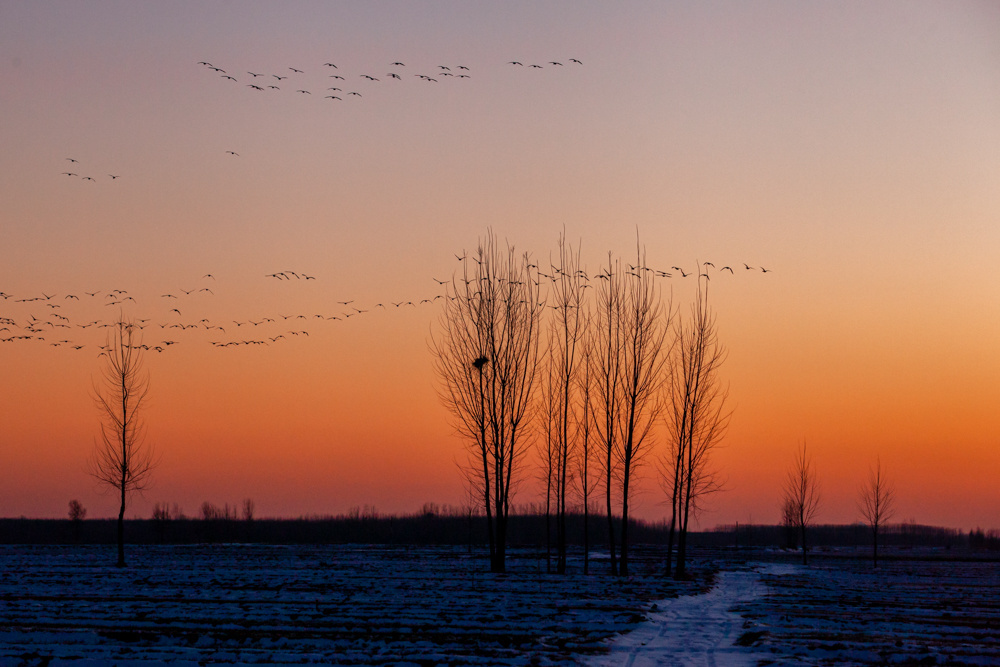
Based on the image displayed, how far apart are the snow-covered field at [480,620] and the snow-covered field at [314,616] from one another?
5 cm

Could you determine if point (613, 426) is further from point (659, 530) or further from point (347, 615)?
point (659, 530)

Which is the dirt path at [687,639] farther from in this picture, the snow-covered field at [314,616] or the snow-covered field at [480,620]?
the snow-covered field at [314,616]

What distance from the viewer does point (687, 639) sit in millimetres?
17656

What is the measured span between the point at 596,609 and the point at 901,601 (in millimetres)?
10238

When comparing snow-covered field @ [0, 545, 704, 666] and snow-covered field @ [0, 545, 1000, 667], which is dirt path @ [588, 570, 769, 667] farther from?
snow-covered field @ [0, 545, 704, 666]

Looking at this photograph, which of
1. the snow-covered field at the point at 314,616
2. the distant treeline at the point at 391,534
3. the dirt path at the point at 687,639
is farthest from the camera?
the distant treeline at the point at 391,534

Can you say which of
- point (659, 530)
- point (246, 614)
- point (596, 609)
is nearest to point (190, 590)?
point (246, 614)

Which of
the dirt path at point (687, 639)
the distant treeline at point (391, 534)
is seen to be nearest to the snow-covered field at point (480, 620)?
the dirt path at point (687, 639)

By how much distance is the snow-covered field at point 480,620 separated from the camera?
15.2m

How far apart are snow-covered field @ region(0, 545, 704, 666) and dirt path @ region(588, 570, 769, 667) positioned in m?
0.60

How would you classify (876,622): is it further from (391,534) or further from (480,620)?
(391,534)

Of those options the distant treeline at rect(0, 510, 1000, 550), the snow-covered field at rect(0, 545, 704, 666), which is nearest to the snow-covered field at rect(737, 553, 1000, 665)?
the snow-covered field at rect(0, 545, 704, 666)

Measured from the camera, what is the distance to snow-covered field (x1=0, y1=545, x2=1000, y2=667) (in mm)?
15211

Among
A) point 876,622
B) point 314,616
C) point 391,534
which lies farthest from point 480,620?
point 391,534
